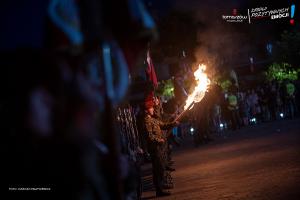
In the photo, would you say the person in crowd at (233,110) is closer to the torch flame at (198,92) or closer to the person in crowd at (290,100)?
the person in crowd at (290,100)

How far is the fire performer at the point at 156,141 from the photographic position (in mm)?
11148

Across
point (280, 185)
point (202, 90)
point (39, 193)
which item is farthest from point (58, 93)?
point (202, 90)

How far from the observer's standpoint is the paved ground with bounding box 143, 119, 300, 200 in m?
9.32

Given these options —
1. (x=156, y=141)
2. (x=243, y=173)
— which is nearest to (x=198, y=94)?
(x=156, y=141)

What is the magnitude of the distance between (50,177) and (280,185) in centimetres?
597

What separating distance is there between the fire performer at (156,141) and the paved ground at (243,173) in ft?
1.17

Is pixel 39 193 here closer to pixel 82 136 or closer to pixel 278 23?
pixel 82 136

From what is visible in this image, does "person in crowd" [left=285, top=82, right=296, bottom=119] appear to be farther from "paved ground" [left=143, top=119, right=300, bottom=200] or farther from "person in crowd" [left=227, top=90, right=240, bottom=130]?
"paved ground" [left=143, top=119, right=300, bottom=200]

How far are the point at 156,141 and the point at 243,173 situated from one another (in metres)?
1.98

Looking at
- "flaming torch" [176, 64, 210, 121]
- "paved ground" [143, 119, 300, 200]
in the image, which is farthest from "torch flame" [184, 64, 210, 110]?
"paved ground" [143, 119, 300, 200]

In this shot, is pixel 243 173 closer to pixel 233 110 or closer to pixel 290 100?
pixel 233 110

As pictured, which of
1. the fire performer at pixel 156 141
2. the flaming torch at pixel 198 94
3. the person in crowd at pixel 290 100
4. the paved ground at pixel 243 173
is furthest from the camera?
the person in crowd at pixel 290 100

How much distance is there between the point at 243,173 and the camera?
11.6 meters

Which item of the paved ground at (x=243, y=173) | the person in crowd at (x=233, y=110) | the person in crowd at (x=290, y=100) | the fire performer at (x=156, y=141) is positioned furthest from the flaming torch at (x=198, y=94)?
the person in crowd at (x=290, y=100)
